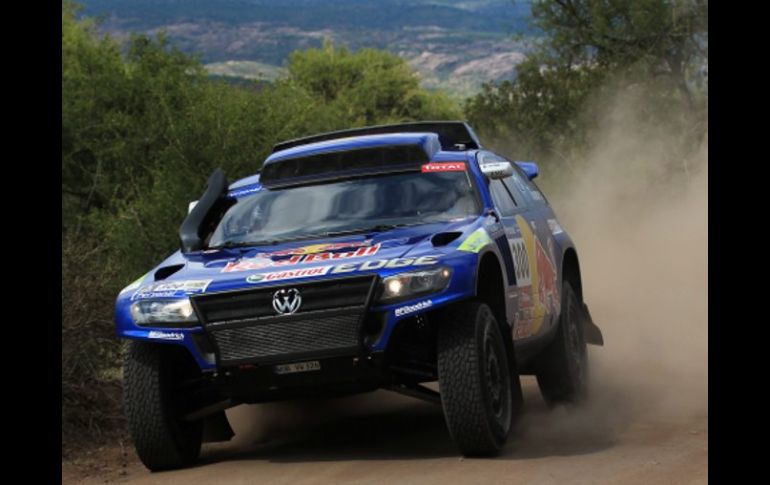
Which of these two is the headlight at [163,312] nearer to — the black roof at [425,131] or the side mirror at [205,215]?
the side mirror at [205,215]

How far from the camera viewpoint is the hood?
843 centimetres

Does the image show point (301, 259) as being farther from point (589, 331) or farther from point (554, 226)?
point (589, 331)

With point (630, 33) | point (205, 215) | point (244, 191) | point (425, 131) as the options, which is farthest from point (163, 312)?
point (630, 33)

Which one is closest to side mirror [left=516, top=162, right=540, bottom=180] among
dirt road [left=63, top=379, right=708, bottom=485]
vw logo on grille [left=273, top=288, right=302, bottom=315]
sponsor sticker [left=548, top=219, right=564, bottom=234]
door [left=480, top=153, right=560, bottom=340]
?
sponsor sticker [left=548, top=219, right=564, bottom=234]

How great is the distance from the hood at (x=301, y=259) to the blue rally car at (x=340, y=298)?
1 centimetres

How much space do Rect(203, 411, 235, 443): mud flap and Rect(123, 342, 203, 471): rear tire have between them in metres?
0.61

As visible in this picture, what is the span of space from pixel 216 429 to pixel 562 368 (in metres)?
2.71

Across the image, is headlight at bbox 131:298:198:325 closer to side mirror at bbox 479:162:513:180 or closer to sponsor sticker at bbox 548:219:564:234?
side mirror at bbox 479:162:513:180

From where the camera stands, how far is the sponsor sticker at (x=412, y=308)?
325 inches

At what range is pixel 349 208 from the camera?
9.55 m

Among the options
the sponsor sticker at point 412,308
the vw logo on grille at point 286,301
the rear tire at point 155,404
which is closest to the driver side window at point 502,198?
the sponsor sticker at point 412,308
